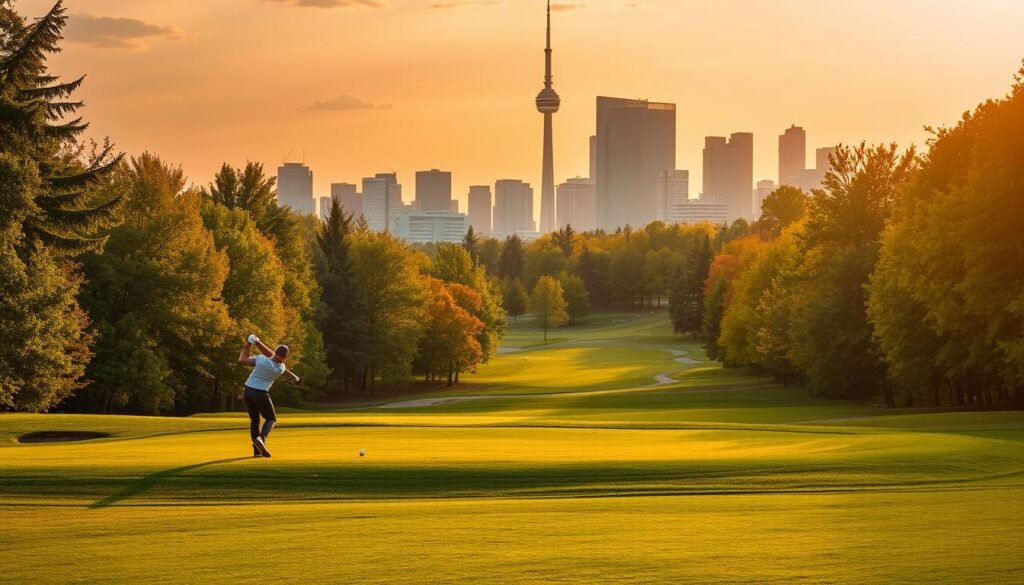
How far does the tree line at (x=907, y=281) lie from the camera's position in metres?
39.8

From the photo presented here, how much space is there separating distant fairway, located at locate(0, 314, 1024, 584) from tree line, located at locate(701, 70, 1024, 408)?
551 inches

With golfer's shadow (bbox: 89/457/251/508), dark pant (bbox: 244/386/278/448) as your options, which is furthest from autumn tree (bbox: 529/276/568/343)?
golfer's shadow (bbox: 89/457/251/508)

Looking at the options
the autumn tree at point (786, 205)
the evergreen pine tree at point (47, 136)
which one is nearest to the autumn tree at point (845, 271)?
the evergreen pine tree at point (47, 136)

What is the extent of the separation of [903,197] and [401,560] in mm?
44427

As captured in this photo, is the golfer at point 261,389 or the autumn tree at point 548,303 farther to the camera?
the autumn tree at point 548,303

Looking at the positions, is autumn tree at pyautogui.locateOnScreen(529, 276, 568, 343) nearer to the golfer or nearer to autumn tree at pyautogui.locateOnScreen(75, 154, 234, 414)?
autumn tree at pyautogui.locateOnScreen(75, 154, 234, 414)

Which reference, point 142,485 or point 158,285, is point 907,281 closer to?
point 158,285

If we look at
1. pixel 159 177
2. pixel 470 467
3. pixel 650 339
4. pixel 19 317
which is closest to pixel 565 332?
pixel 650 339

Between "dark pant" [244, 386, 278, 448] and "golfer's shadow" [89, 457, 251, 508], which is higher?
"dark pant" [244, 386, 278, 448]

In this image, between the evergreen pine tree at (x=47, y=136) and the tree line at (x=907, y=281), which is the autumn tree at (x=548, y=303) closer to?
the tree line at (x=907, y=281)

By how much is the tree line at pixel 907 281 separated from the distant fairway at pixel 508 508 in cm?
1399

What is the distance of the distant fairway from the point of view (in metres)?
12.5

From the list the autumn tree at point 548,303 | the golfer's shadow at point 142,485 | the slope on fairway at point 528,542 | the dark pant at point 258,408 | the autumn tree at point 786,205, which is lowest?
the slope on fairway at point 528,542

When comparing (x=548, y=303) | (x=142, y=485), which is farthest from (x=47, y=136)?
(x=548, y=303)
